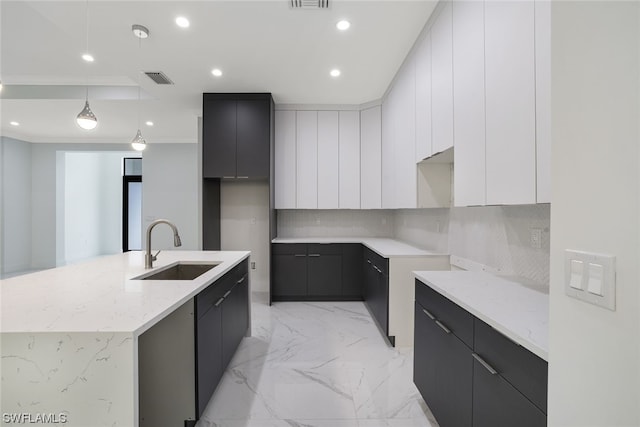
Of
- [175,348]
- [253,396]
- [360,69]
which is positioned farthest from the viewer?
[360,69]

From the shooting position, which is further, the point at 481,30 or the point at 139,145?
the point at 139,145

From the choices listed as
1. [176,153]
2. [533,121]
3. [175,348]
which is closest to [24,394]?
[175,348]

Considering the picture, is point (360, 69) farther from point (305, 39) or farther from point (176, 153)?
point (176, 153)

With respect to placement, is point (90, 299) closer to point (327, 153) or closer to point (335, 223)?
point (327, 153)

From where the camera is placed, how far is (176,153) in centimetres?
663

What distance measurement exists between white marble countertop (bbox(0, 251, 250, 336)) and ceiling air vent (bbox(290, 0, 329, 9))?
6.80 feet

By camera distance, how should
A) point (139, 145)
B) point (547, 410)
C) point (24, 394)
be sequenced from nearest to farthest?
1. point (547, 410)
2. point (24, 394)
3. point (139, 145)

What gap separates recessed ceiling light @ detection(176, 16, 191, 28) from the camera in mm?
2396

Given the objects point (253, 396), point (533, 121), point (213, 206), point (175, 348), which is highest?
point (533, 121)

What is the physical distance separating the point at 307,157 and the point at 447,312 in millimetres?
3282

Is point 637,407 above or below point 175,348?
above

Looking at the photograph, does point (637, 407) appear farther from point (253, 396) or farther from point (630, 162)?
point (253, 396)

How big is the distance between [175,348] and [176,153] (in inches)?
236

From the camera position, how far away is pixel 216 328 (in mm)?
1954
